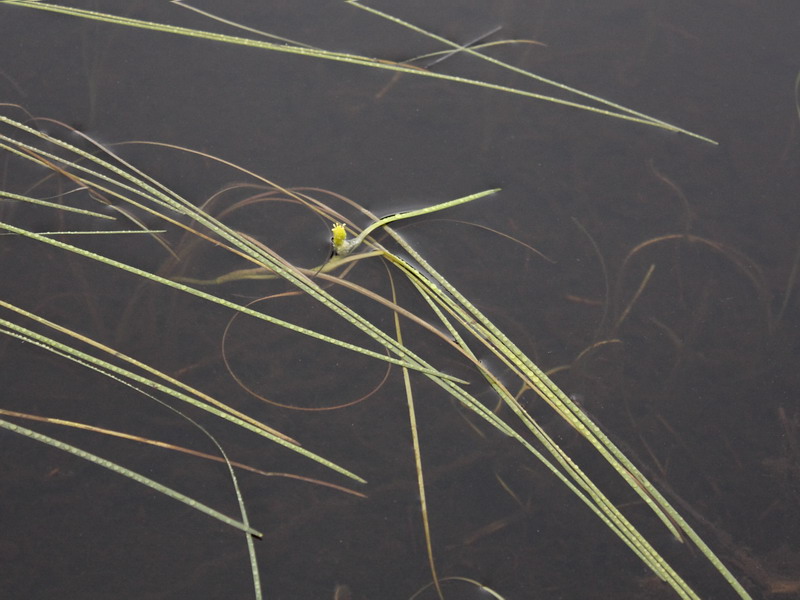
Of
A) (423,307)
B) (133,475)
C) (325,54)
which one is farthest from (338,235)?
(133,475)

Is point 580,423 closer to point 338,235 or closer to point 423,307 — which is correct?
point 423,307

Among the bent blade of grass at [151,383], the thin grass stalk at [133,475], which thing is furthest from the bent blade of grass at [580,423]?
the thin grass stalk at [133,475]

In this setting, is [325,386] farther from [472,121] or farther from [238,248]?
[472,121]

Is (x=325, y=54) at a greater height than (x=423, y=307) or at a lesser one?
greater

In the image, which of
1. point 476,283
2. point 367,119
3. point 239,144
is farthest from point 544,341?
point 239,144

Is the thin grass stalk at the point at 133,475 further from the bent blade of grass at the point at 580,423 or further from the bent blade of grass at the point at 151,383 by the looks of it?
the bent blade of grass at the point at 580,423
